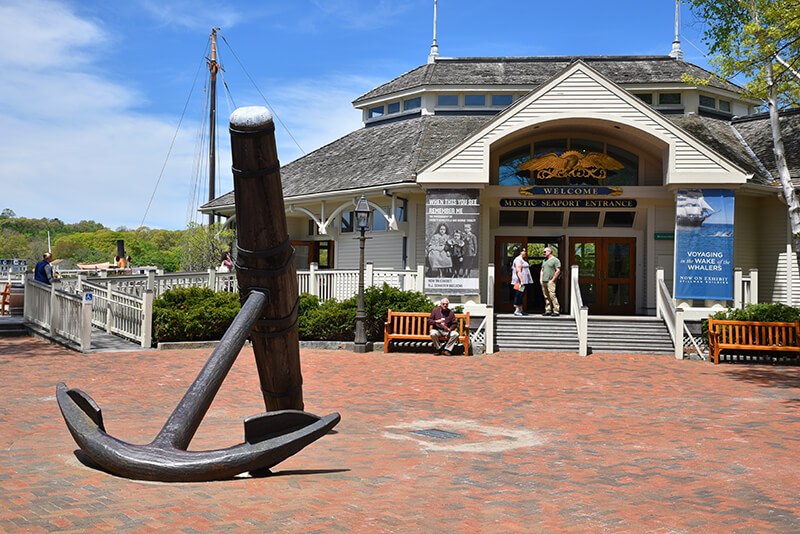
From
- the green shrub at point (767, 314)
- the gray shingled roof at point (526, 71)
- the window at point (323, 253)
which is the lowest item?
the green shrub at point (767, 314)

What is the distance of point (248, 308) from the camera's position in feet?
15.9

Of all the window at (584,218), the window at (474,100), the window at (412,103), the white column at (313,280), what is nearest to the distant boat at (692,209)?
the window at (584,218)

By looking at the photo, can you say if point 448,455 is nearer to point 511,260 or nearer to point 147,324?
point 147,324

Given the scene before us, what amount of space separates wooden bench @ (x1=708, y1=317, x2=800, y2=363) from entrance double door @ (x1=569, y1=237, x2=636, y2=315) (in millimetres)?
5488

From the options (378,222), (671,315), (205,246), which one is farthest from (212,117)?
(671,315)

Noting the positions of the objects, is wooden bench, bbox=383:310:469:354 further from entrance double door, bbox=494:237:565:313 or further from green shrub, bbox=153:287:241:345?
entrance double door, bbox=494:237:565:313

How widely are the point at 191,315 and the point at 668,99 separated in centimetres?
1773

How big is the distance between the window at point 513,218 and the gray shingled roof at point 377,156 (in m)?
2.86

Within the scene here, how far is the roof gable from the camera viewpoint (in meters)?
17.4

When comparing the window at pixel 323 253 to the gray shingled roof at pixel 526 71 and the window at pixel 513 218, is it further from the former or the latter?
the window at pixel 513 218

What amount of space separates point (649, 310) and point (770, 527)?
53.8 feet

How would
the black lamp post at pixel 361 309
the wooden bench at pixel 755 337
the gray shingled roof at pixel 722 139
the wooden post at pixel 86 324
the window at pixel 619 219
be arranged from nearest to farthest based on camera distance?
the wooden post at pixel 86 324, the wooden bench at pixel 755 337, the black lamp post at pixel 361 309, the gray shingled roof at pixel 722 139, the window at pixel 619 219

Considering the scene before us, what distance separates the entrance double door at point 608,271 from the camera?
20531 millimetres

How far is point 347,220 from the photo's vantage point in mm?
22484
